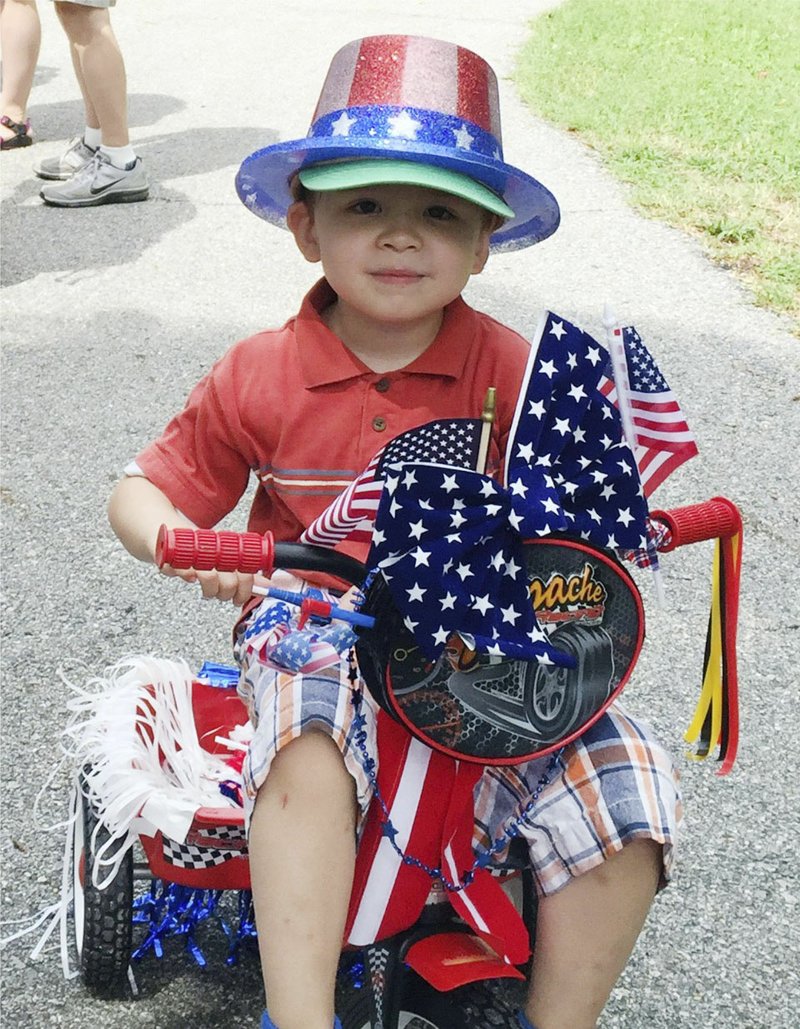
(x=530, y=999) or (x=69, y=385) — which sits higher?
(x=530, y=999)

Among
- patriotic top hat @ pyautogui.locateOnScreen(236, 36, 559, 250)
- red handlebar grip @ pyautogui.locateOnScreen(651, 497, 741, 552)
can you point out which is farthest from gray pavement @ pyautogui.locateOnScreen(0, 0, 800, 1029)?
patriotic top hat @ pyautogui.locateOnScreen(236, 36, 559, 250)

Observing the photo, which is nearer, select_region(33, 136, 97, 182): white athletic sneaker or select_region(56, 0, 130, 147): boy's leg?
select_region(56, 0, 130, 147): boy's leg

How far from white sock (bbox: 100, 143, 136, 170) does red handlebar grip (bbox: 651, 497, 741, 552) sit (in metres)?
4.19

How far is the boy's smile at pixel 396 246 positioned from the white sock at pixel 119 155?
3.71 m

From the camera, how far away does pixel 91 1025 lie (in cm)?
174

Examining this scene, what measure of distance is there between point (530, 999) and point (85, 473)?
2.14 m

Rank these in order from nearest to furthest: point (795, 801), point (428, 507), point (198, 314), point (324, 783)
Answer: point (428, 507), point (324, 783), point (795, 801), point (198, 314)

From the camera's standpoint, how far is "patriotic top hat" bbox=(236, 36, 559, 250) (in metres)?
1.50

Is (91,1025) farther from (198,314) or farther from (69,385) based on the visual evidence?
(198,314)

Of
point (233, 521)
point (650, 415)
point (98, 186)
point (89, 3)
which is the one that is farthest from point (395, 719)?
point (98, 186)

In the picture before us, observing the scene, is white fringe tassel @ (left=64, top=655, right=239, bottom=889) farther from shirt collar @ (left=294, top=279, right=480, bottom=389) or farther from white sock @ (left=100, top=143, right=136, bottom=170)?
white sock @ (left=100, top=143, right=136, bottom=170)

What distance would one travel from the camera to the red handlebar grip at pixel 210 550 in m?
1.27

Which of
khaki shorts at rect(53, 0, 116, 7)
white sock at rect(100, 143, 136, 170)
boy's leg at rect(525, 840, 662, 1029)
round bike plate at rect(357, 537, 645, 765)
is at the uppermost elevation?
round bike plate at rect(357, 537, 645, 765)

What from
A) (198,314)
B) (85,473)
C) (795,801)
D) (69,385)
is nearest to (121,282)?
(198,314)
